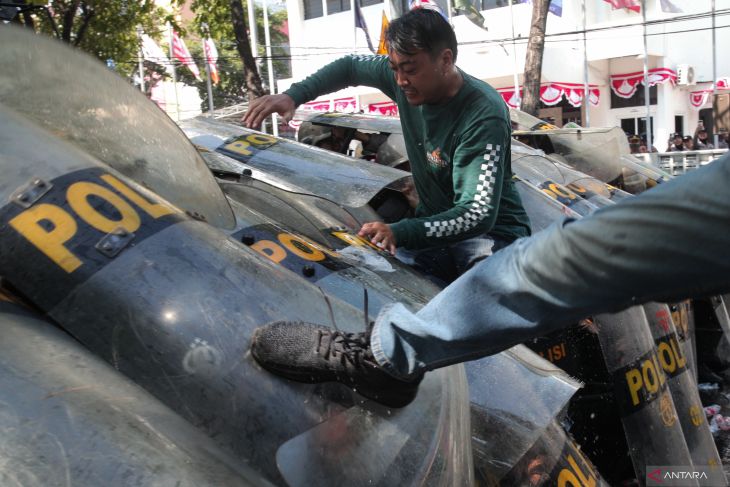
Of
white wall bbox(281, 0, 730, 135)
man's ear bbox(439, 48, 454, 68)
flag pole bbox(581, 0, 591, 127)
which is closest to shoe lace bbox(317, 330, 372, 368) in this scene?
man's ear bbox(439, 48, 454, 68)

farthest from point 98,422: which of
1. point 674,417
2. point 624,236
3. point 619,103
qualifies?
point 619,103

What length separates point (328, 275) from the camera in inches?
113

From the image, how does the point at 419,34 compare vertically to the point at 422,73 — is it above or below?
above

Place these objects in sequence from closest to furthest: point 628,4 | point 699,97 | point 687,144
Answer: point 687,144, point 628,4, point 699,97

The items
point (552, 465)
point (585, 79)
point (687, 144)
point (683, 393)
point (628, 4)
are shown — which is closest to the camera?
point (552, 465)

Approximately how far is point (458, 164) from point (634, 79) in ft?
79.7

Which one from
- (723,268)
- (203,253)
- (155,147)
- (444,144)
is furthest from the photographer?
(444,144)

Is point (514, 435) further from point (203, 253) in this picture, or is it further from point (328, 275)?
point (203, 253)

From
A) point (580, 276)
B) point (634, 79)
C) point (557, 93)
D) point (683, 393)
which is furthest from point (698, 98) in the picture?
point (580, 276)

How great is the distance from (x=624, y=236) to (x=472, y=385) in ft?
4.30

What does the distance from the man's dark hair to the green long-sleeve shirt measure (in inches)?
9.4

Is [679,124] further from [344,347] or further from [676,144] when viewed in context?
[344,347]

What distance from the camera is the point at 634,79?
25688 millimetres

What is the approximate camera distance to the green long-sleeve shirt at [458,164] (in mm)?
3201
